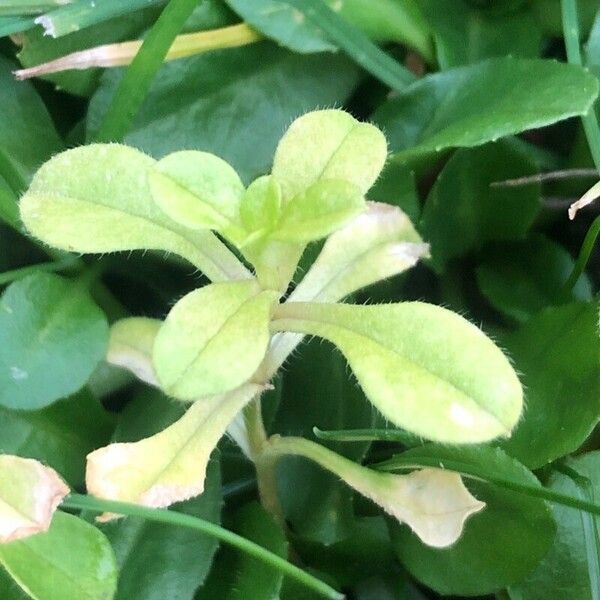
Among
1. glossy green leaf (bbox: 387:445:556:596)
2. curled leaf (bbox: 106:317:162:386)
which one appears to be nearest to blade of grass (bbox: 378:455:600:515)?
glossy green leaf (bbox: 387:445:556:596)

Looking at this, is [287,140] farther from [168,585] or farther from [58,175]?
[168,585]

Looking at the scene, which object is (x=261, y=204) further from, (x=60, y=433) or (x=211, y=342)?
(x=60, y=433)

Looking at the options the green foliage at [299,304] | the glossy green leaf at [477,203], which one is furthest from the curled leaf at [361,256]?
the glossy green leaf at [477,203]

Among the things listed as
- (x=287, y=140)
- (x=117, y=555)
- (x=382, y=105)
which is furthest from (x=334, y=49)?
(x=117, y=555)

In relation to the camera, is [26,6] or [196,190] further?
[26,6]

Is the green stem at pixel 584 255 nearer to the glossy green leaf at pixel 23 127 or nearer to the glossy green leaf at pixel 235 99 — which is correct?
the glossy green leaf at pixel 235 99

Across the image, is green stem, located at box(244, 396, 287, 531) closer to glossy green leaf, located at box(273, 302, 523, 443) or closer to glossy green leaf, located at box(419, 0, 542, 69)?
glossy green leaf, located at box(273, 302, 523, 443)

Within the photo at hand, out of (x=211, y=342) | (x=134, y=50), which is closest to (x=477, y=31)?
(x=134, y=50)
